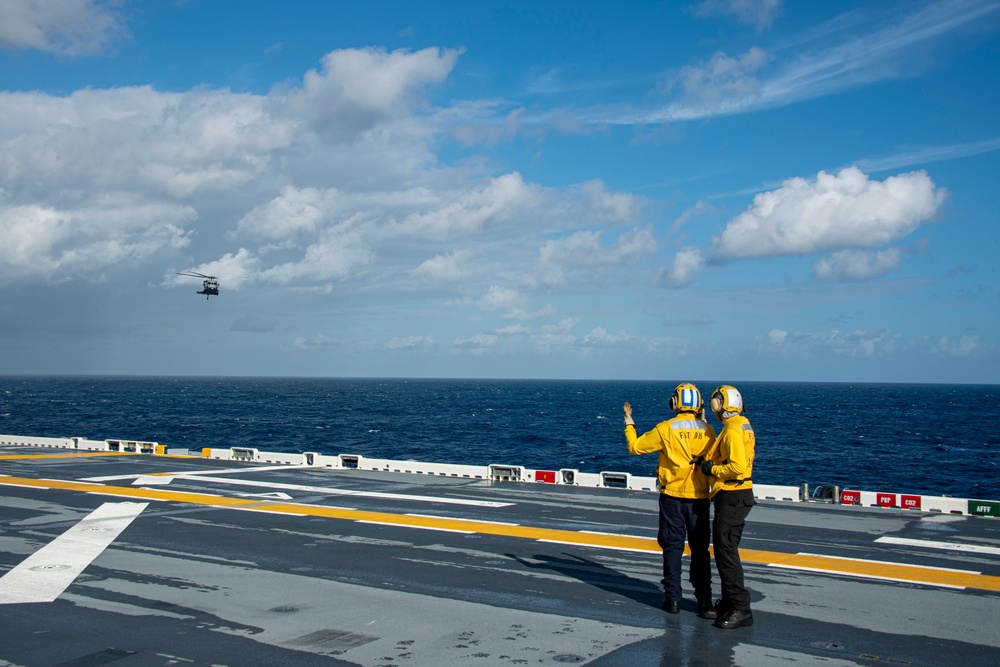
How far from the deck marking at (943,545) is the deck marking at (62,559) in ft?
39.3

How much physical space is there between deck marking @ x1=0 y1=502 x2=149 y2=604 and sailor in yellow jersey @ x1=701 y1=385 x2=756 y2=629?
7267 mm

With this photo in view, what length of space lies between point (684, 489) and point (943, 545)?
276 inches

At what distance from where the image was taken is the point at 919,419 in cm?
10200

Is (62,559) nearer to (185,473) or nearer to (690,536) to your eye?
(690,536)

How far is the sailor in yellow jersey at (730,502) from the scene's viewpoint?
754 cm

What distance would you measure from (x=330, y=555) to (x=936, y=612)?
767 cm

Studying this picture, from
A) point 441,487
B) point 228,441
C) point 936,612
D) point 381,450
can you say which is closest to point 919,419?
point 381,450

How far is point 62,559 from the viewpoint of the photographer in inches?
422

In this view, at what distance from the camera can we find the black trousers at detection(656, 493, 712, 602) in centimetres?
809

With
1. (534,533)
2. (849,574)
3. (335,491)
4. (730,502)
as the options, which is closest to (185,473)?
(335,491)

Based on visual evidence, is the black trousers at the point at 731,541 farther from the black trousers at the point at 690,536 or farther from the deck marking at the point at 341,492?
the deck marking at the point at 341,492

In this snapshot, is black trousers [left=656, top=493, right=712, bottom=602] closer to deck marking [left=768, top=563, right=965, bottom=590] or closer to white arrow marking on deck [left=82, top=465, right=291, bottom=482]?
deck marking [left=768, top=563, right=965, bottom=590]

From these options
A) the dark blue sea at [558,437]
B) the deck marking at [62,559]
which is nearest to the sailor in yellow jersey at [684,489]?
the deck marking at [62,559]

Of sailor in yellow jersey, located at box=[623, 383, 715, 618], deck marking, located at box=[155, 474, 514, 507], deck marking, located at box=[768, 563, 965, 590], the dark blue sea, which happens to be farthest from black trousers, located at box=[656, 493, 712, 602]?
the dark blue sea
